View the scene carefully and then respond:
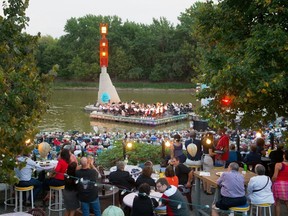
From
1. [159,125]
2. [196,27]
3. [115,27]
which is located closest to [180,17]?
[115,27]

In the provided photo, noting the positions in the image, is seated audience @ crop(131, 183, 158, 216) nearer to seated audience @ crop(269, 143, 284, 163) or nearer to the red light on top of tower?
the red light on top of tower

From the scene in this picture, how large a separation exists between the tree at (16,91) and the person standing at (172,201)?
2.29 metres

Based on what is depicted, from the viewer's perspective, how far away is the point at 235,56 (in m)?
8.99

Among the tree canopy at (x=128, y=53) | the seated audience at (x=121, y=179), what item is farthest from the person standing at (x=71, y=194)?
the tree canopy at (x=128, y=53)

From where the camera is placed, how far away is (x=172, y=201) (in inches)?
270

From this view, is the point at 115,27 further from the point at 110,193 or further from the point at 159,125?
the point at 110,193

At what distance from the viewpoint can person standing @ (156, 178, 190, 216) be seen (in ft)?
22.5

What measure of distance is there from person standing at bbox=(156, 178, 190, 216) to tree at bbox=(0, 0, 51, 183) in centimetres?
229

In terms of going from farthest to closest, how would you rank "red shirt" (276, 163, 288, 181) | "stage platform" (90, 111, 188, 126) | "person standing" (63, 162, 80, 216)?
"stage platform" (90, 111, 188, 126) < "red shirt" (276, 163, 288, 181) < "person standing" (63, 162, 80, 216)

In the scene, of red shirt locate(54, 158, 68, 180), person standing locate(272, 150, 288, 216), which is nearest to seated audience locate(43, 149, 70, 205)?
red shirt locate(54, 158, 68, 180)

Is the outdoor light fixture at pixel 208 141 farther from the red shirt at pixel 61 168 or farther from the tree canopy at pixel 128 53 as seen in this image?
the tree canopy at pixel 128 53

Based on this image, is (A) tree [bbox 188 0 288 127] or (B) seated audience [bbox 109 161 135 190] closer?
(A) tree [bbox 188 0 288 127]

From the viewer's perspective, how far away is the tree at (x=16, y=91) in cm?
562

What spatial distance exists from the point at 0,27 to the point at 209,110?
4.48 m
